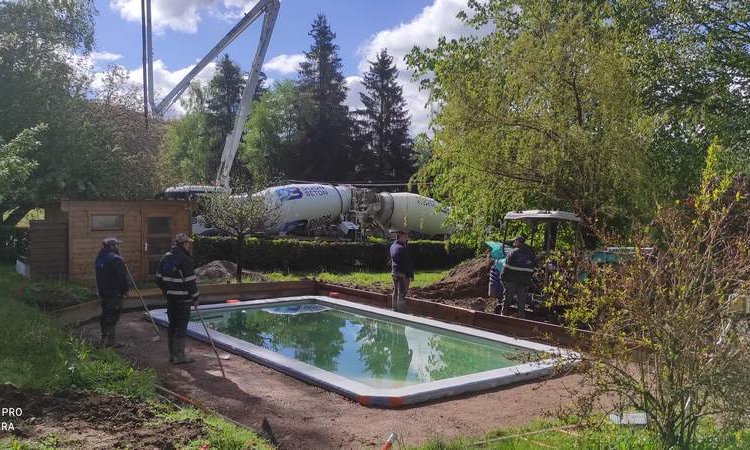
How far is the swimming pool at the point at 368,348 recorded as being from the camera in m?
7.95

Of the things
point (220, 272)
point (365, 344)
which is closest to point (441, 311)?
point (365, 344)

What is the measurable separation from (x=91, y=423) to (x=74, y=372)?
64.6 inches

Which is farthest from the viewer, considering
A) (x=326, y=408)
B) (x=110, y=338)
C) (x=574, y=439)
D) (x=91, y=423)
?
(x=110, y=338)

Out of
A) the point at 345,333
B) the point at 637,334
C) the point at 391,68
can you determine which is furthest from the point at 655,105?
the point at 391,68

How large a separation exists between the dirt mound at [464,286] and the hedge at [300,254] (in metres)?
3.87

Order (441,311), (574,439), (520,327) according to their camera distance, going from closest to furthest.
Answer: (574,439), (520,327), (441,311)

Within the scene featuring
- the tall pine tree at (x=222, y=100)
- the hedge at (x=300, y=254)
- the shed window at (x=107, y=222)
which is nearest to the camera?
the shed window at (x=107, y=222)

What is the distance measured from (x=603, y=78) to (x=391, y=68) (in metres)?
50.8

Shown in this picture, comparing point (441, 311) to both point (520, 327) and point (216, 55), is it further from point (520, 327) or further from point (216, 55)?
point (216, 55)

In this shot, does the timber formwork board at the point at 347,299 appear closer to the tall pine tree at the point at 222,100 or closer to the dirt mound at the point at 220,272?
the dirt mound at the point at 220,272

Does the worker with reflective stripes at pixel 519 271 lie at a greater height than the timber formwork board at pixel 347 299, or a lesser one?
greater

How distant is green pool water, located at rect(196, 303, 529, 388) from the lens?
9625 mm

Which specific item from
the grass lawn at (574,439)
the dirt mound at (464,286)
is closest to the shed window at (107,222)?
the dirt mound at (464,286)

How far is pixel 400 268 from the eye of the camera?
13.0m
